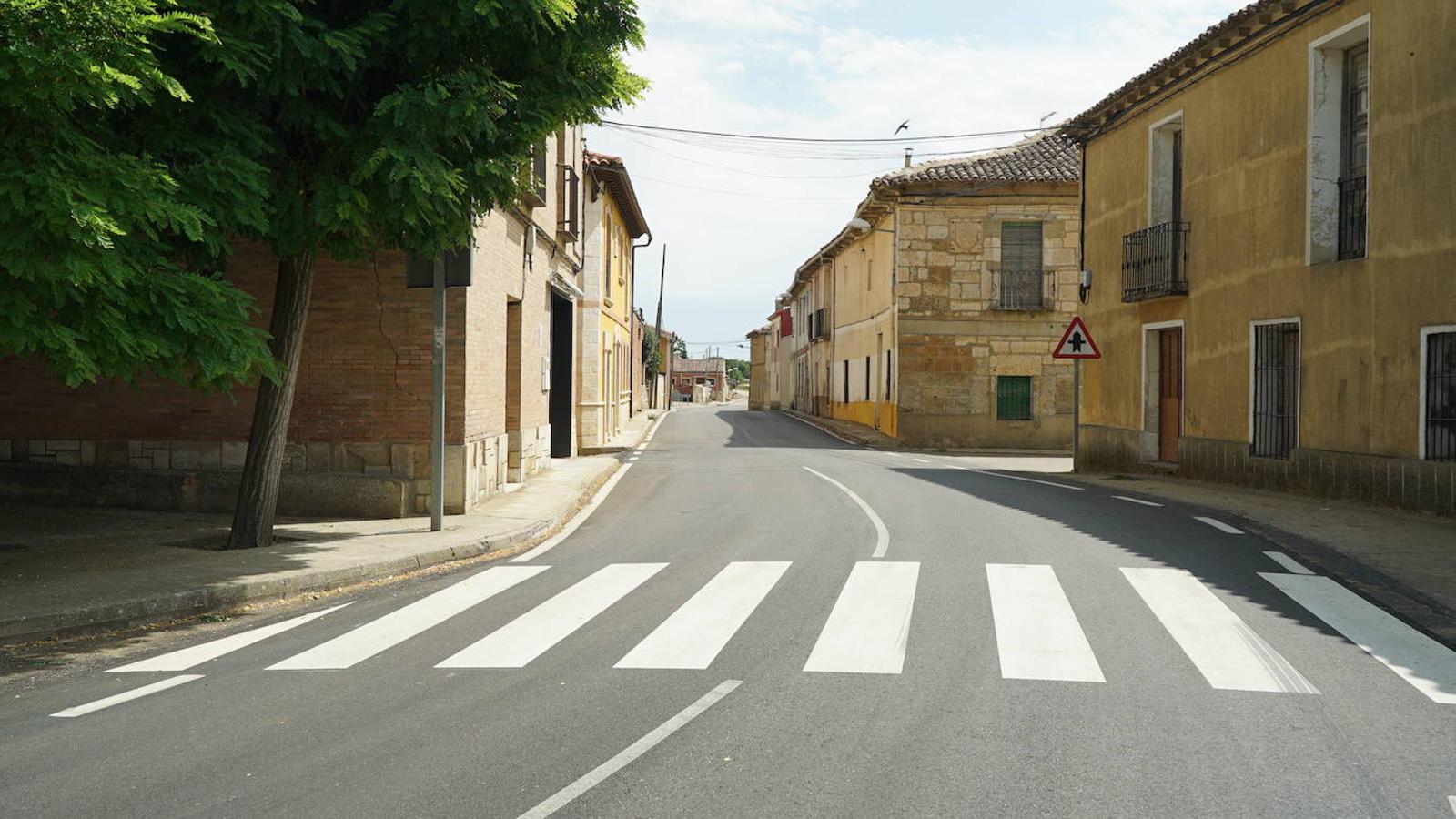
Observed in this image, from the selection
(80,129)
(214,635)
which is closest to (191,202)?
(80,129)

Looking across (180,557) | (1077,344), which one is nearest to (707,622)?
(180,557)

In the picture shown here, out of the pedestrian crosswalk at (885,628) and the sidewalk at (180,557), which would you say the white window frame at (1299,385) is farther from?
the sidewalk at (180,557)

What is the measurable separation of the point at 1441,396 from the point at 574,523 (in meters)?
9.64

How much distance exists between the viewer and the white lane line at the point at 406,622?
6383mm

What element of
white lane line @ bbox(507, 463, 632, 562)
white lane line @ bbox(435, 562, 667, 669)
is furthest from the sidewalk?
white lane line @ bbox(435, 562, 667, 669)

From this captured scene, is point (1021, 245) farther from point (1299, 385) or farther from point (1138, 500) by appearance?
point (1138, 500)

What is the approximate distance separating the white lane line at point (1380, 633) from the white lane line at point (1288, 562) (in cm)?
25

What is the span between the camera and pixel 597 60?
1006 centimetres

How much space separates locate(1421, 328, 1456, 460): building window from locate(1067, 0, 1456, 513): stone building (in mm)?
16

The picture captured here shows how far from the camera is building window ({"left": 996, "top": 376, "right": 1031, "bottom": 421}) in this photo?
32.1 metres

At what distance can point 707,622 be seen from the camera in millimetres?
7105

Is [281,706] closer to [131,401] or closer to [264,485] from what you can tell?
[264,485]

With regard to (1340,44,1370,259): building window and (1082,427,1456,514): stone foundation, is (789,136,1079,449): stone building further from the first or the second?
(1340,44,1370,259): building window

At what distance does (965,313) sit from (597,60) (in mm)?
23431
